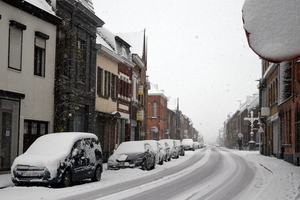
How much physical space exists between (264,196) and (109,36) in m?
25.6

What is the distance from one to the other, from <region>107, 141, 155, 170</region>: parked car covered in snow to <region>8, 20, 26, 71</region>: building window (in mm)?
6244

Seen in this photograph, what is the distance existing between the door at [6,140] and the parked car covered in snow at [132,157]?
504 cm

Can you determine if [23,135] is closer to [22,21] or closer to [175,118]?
[22,21]

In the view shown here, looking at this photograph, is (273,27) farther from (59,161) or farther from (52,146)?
(52,146)

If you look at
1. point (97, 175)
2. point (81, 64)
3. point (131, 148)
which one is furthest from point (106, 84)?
point (97, 175)

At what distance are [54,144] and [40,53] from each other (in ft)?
25.0

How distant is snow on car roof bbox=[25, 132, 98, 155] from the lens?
48.1 ft

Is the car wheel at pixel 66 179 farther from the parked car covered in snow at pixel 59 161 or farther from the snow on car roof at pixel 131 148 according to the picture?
the snow on car roof at pixel 131 148

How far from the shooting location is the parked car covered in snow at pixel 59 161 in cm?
1347

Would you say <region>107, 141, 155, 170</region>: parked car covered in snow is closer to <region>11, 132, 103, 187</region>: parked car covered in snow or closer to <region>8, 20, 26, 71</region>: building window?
<region>11, 132, 103, 187</region>: parked car covered in snow

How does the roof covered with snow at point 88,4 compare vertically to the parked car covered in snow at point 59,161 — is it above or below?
above

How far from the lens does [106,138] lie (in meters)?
31.7

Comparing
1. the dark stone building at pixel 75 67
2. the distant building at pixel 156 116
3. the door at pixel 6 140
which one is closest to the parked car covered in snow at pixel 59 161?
the door at pixel 6 140

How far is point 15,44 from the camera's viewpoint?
1920 centimetres
